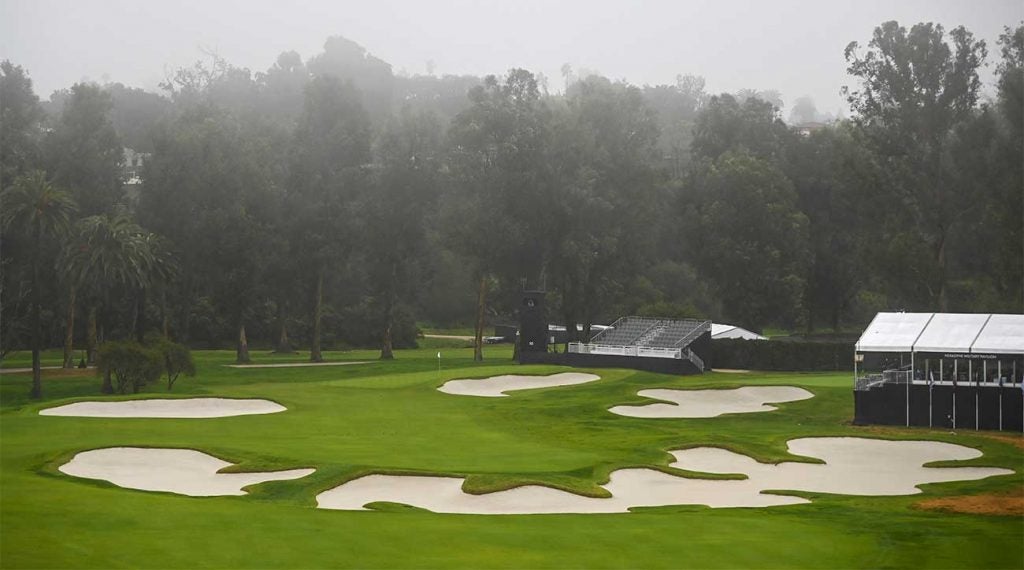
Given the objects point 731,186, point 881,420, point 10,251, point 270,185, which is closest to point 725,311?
point 731,186

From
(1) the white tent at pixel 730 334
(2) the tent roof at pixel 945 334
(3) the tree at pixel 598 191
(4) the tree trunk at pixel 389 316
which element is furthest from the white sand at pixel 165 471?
(3) the tree at pixel 598 191

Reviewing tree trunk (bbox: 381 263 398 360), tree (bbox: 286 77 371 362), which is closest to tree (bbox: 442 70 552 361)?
tree trunk (bbox: 381 263 398 360)

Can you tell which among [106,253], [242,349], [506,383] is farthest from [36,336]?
[506,383]

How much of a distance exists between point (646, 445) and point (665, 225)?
6123cm

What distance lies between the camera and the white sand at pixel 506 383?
53.4m

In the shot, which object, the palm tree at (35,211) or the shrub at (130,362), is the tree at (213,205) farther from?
the shrub at (130,362)

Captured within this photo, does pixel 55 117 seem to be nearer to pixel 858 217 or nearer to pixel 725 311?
pixel 725 311

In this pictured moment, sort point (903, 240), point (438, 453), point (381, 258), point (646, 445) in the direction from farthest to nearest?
1. point (381, 258)
2. point (903, 240)
3. point (646, 445)
4. point (438, 453)

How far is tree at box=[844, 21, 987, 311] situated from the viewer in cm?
7000

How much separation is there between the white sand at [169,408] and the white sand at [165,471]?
9715 millimetres

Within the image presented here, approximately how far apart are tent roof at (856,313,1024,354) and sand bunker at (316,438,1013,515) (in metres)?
6.65

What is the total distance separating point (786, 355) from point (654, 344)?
8.42 metres

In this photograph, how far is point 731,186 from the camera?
79.2 m

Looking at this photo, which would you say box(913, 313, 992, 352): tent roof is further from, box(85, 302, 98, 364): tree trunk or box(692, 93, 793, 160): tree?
box(85, 302, 98, 364): tree trunk
